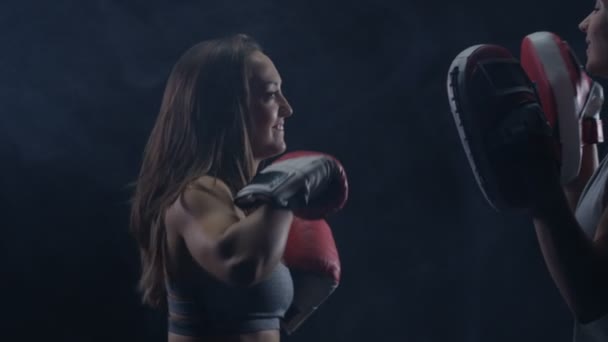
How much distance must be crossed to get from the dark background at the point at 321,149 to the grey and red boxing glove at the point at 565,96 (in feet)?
3.28

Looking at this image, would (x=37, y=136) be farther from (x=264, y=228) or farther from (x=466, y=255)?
(x=466, y=255)

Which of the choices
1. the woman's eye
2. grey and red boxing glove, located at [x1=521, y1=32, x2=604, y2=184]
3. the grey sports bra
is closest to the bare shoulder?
the grey sports bra

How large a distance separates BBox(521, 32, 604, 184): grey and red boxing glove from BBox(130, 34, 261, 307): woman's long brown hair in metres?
0.59

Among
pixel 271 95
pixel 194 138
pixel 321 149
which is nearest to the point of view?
pixel 194 138

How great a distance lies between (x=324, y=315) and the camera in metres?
2.25

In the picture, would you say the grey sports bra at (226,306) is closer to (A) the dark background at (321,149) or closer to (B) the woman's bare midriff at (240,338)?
(B) the woman's bare midriff at (240,338)

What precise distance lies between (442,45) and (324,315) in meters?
1.07

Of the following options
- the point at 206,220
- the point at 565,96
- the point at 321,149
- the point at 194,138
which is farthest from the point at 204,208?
the point at 321,149

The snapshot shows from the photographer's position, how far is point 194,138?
4.37 feet

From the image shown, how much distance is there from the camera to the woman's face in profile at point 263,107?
1420 millimetres

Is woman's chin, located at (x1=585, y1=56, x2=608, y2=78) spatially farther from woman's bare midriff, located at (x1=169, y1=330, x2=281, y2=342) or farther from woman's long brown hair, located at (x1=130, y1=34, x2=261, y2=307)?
woman's bare midriff, located at (x1=169, y1=330, x2=281, y2=342)

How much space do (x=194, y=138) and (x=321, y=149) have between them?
96 centimetres

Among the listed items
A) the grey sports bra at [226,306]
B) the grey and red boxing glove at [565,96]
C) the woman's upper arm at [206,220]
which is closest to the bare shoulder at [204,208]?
the woman's upper arm at [206,220]

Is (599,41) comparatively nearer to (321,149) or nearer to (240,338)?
(240,338)
